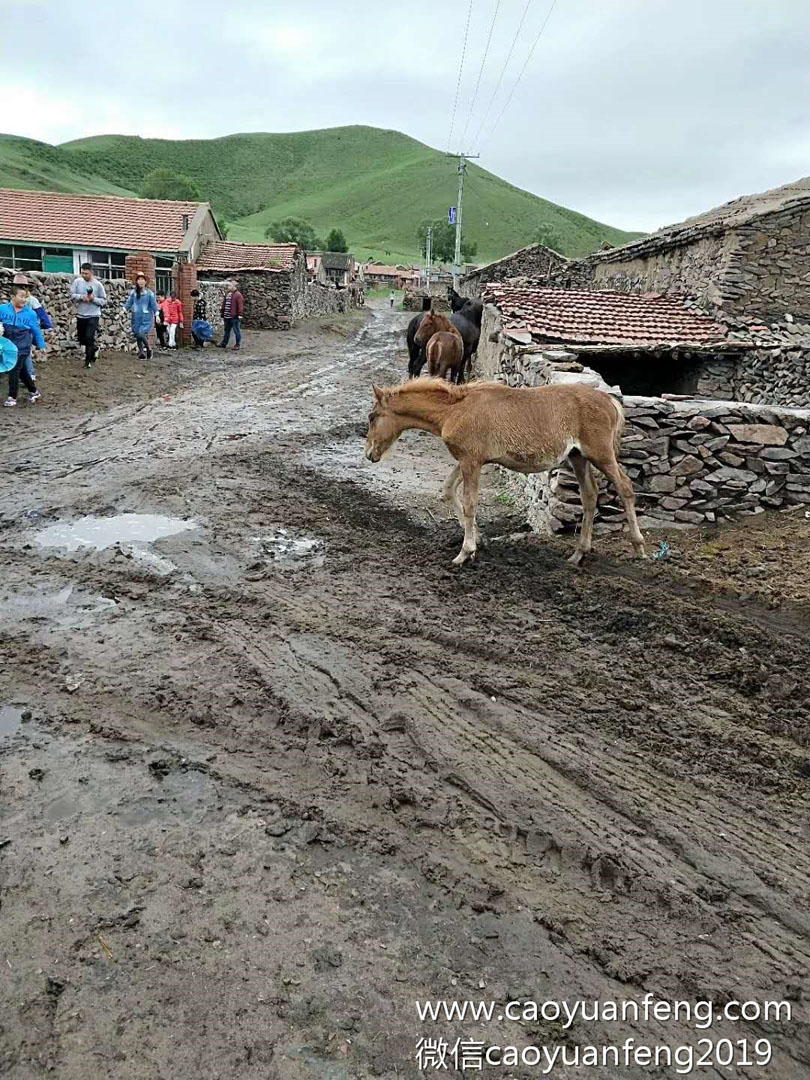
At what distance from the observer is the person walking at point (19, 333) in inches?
497

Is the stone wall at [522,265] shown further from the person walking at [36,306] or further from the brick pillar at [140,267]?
the person walking at [36,306]

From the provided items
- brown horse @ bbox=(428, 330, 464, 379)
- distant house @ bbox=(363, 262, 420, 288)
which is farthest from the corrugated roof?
brown horse @ bbox=(428, 330, 464, 379)

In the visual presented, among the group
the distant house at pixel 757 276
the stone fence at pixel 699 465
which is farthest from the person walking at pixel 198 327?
the stone fence at pixel 699 465

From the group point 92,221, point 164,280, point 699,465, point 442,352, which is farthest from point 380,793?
point 92,221

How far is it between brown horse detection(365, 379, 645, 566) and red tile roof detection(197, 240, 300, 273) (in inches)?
1262

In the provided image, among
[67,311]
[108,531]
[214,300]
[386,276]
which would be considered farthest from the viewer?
[386,276]

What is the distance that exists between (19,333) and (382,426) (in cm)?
850

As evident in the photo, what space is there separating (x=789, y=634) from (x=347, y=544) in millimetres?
3913

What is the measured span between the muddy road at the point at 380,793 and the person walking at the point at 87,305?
391 inches

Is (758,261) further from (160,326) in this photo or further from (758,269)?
(160,326)

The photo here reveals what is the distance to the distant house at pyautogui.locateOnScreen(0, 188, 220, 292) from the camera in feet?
105

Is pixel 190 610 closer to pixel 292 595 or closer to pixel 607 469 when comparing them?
pixel 292 595

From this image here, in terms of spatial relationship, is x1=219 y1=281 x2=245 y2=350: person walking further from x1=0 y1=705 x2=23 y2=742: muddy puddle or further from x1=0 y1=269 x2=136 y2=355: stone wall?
x1=0 y1=705 x2=23 y2=742: muddy puddle

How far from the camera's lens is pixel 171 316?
72.7 ft
